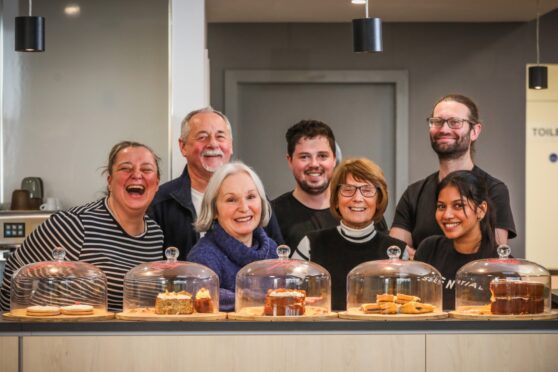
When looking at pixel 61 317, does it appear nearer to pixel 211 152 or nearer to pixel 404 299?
pixel 404 299

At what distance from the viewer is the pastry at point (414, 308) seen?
321 centimetres

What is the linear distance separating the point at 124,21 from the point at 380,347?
12.5ft

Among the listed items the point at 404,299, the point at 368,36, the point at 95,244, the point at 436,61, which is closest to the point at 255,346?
the point at 404,299

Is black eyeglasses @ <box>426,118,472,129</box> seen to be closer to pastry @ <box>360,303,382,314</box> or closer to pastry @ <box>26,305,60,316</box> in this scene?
pastry @ <box>360,303,382,314</box>

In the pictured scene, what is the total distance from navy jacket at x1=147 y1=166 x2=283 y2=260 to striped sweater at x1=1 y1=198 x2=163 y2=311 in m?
0.33

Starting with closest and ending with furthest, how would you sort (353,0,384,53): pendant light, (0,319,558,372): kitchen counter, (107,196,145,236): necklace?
(0,319,558,372): kitchen counter → (107,196,145,236): necklace → (353,0,384,53): pendant light

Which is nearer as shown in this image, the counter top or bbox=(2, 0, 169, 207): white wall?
the counter top

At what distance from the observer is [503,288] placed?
3.29 m

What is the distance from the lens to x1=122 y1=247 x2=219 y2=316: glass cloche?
3.24m

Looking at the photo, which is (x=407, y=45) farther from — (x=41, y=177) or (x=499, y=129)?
(x=41, y=177)

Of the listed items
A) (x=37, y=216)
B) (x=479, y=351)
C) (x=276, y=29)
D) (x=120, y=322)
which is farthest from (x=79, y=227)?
(x=276, y=29)

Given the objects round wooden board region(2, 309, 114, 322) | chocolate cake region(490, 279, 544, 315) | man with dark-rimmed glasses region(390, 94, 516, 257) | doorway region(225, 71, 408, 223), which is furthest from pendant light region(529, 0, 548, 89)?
round wooden board region(2, 309, 114, 322)

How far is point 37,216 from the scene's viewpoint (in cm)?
630

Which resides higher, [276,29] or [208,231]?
[276,29]
